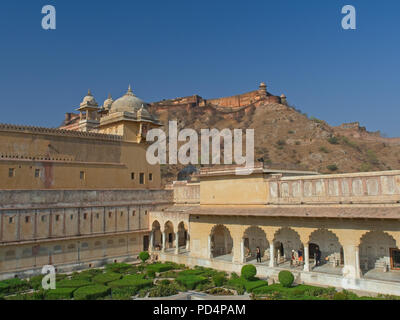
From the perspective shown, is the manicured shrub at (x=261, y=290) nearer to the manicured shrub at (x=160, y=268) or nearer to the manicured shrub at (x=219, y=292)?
the manicured shrub at (x=219, y=292)

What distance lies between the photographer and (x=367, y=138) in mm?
82500

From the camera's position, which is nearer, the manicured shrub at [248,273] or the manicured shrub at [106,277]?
the manicured shrub at [248,273]

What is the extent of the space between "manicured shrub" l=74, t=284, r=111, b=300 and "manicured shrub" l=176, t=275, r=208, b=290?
3.82 m

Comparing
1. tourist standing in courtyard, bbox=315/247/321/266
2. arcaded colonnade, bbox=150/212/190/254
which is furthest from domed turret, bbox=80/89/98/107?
tourist standing in courtyard, bbox=315/247/321/266

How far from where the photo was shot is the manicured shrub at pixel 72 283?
1928 centimetres

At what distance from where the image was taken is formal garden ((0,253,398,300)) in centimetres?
1700

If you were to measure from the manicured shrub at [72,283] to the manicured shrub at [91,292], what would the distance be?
105 cm

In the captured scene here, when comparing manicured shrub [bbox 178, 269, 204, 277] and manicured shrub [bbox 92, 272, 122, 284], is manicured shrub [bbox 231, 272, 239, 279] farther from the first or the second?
manicured shrub [bbox 92, 272, 122, 284]

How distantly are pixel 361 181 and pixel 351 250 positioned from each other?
141 inches

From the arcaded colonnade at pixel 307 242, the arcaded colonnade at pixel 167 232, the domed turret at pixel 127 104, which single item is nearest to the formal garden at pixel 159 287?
the arcaded colonnade at pixel 307 242

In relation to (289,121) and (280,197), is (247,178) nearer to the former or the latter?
(280,197)
